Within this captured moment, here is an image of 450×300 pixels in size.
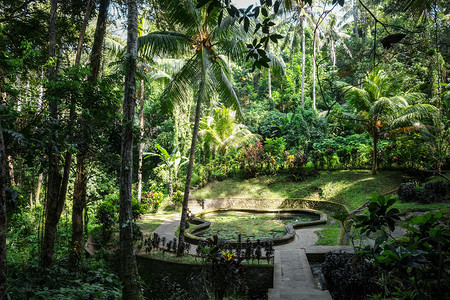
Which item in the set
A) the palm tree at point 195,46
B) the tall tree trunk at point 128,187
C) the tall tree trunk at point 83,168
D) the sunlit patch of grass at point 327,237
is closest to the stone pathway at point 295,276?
the sunlit patch of grass at point 327,237

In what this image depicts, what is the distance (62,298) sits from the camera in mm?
3414

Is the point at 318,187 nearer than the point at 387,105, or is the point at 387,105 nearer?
the point at 387,105

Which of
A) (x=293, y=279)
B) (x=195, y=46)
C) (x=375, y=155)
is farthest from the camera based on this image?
(x=375, y=155)

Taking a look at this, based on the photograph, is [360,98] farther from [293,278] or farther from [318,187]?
[293,278]

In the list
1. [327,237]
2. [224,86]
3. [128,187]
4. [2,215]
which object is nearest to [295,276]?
[128,187]

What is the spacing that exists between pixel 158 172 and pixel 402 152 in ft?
41.1

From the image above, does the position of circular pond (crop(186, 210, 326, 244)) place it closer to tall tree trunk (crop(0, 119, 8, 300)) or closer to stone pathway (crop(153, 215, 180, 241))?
stone pathway (crop(153, 215, 180, 241))

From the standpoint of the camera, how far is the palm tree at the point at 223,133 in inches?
692

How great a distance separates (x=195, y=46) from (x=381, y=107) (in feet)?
27.8

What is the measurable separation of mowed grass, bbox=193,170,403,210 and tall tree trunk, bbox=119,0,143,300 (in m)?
9.21

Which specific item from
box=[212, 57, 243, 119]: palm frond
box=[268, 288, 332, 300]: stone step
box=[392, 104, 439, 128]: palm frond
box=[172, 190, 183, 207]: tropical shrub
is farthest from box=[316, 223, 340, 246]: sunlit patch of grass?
box=[172, 190, 183, 207]: tropical shrub

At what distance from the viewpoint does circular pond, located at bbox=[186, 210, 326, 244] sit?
9181 mm

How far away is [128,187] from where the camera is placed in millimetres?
4742

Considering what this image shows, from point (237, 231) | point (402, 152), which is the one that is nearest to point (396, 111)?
point (402, 152)
